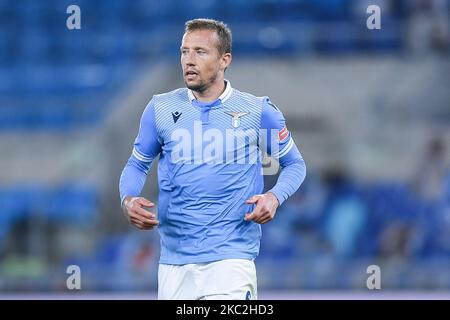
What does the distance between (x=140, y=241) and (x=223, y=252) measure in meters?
5.63

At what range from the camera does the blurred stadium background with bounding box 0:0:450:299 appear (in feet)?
33.1

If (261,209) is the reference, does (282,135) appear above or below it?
above

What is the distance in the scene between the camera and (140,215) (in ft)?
14.7

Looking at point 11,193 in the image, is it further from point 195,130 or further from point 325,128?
point 195,130

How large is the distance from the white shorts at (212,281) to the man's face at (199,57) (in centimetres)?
74

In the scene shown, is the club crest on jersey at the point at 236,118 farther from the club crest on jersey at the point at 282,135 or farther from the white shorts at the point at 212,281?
the white shorts at the point at 212,281

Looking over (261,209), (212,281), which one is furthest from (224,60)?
(212,281)

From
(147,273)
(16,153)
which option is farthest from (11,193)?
(147,273)

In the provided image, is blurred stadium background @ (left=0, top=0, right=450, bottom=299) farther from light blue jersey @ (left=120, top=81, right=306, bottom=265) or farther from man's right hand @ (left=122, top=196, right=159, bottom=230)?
man's right hand @ (left=122, top=196, right=159, bottom=230)

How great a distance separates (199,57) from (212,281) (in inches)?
35.4

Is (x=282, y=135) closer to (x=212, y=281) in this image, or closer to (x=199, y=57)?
(x=199, y=57)

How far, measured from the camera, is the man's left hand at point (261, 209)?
4.46m

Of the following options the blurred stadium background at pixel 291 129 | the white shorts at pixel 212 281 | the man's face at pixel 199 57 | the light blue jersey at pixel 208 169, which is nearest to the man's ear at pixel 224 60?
the man's face at pixel 199 57

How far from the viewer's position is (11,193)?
11.0 m
